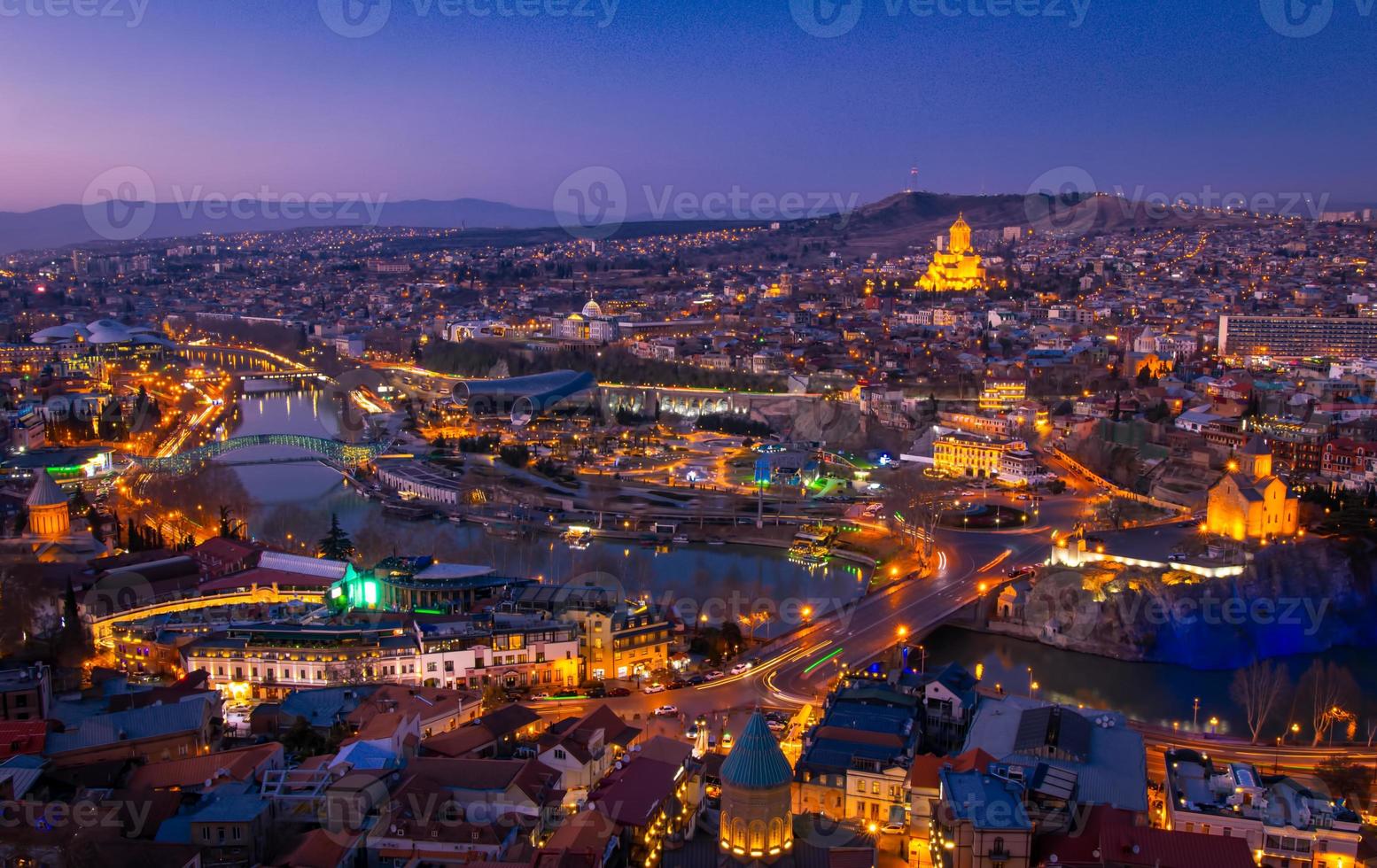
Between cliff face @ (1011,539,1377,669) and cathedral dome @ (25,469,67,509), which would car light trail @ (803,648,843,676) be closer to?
cliff face @ (1011,539,1377,669)

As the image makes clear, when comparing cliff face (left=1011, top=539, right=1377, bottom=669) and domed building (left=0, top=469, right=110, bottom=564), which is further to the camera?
domed building (left=0, top=469, right=110, bottom=564)

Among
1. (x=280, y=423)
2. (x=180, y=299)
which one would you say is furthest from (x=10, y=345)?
(x=180, y=299)

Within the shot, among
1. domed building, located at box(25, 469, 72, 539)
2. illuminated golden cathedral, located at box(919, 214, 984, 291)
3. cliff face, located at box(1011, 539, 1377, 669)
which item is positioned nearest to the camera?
cliff face, located at box(1011, 539, 1377, 669)

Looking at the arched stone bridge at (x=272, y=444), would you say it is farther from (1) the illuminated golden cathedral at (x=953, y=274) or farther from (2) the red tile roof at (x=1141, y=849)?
(1) the illuminated golden cathedral at (x=953, y=274)

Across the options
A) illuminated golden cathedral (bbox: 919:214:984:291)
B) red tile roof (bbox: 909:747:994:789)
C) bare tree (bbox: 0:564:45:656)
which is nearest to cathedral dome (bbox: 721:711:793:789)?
red tile roof (bbox: 909:747:994:789)

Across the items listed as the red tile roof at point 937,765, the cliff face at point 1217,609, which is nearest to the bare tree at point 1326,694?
the cliff face at point 1217,609

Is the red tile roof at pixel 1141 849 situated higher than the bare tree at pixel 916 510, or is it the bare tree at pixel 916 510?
the red tile roof at pixel 1141 849

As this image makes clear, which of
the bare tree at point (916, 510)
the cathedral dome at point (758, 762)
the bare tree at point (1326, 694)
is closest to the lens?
the cathedral dome at point (758, 762)
